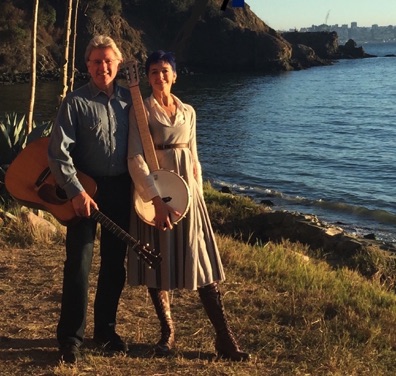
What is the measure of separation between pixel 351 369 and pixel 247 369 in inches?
26.2

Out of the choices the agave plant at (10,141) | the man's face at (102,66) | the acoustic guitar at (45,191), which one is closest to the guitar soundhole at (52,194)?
the acoustic guitar at (45,191)

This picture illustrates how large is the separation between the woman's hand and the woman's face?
0.69 m

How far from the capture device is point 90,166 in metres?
4.15

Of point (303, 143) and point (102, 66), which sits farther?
point (303, 143)

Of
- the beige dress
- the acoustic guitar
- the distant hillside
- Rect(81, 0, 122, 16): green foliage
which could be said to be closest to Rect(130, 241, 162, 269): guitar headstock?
the acoustic guitar

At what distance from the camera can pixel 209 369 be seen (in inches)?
169

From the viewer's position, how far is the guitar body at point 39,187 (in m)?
4.09

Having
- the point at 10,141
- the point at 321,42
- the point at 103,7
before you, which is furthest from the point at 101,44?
the point at 321,42

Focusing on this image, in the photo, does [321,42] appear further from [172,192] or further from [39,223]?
[172,192]

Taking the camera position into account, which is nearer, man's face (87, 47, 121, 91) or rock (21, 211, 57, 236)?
man's face (87, 47, 121, 91)

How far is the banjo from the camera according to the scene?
4.09 meters

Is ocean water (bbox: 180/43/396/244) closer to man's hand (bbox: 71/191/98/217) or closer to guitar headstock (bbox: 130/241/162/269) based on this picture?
guitar headstock (bbox: 130/241/162/269)

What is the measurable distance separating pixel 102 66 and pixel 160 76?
36 cm

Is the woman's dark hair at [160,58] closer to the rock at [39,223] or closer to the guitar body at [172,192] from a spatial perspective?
the guitar body at [172,192]
